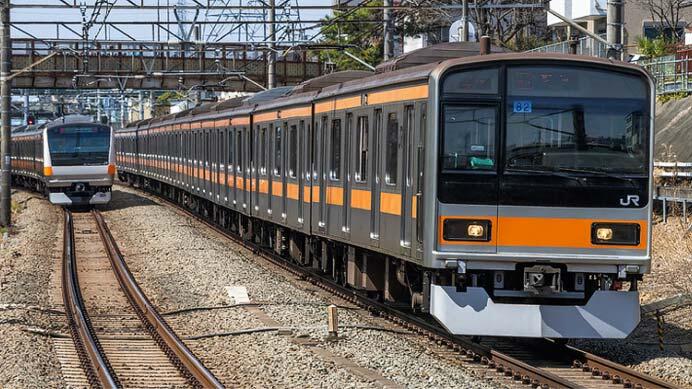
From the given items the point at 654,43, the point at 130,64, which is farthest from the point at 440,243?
the point at 130,64

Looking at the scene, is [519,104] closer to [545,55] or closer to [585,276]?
[545,55]

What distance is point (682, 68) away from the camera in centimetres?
3030

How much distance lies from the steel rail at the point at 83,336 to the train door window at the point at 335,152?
350 centimetres

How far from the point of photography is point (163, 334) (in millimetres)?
13328

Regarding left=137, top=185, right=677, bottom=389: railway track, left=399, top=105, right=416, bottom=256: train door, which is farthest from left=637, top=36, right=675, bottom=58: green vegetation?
left=399, top=105, right=416, bottom=256: train door

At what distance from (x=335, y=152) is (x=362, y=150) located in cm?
152

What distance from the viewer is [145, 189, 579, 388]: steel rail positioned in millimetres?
10484

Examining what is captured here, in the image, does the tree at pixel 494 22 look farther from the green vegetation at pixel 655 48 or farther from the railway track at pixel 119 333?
the railway track at pixel 119 333

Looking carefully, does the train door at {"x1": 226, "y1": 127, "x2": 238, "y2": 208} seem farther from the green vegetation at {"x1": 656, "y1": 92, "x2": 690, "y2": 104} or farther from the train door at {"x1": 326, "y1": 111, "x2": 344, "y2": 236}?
the green vegetation at {"x1": 656, "y1": 92, "x2": 690, "y2": 104}

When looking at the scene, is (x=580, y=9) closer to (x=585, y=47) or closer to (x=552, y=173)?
(x=585, y=47)

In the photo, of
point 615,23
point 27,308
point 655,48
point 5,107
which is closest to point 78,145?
point 5,107

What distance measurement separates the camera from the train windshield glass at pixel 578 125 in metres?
11.4

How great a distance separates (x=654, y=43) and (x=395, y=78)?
2592 cm

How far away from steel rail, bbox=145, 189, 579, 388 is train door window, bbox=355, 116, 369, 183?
5.37ft
